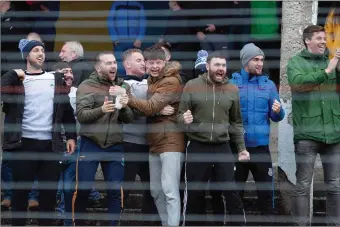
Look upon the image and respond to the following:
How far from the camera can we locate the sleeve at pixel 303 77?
218 inches

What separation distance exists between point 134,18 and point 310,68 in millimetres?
1444

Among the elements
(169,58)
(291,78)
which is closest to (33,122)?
(169,58)

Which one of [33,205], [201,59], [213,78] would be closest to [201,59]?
[201,59]

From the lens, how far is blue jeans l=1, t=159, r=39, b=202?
20.3 ft

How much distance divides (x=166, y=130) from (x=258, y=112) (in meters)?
0.71

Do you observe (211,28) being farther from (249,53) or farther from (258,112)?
(258,112)

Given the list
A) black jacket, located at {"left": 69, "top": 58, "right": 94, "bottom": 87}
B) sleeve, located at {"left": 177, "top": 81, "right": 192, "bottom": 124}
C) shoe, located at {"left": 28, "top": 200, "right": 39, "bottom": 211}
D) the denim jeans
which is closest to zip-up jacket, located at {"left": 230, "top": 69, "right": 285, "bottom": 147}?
the denim jeans

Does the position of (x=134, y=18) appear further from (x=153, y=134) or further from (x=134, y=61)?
(x=153, y=134)

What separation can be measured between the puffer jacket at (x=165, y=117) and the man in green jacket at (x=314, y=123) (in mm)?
819

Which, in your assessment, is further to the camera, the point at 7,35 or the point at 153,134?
the point at 7,35

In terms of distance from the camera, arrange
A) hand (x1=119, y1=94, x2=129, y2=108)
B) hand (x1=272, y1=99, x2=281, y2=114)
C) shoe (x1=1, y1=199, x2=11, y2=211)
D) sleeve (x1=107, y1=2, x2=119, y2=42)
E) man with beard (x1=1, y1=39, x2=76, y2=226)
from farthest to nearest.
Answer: sleeve (x1=107, y1=2, x2=119, y2=42)
shoe (x1=1, y1=199, x2=11, y2=211)
hand (x1=272, y1=99, x2=281, y2=114)
man with beard (x1=1, y1=39, x2=76, y2=226)
hand (x1=119, y1=94, x2=129, y2=108)

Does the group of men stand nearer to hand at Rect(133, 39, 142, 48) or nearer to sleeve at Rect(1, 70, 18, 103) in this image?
sleeve at Rect(1, 70, 18, 103)

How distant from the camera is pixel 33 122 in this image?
19.2 feet

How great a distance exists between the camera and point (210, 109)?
5.62 meters
